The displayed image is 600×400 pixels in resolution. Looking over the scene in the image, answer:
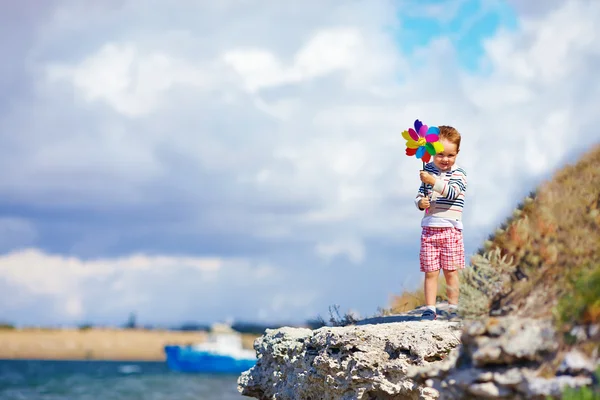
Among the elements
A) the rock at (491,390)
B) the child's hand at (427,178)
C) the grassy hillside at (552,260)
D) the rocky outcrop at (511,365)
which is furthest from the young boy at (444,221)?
the rock at (491,390)

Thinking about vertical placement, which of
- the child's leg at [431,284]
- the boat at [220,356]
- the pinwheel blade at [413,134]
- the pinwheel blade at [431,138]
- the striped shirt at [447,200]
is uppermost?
the pinwheel blade at [413,134]

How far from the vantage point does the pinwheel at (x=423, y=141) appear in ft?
27.6

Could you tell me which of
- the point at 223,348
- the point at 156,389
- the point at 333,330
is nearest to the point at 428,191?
the point at 333,330

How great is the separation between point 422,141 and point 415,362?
2320 mm

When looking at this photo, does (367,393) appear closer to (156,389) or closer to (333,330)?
(333,330)

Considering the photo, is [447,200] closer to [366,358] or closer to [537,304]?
[366,358]

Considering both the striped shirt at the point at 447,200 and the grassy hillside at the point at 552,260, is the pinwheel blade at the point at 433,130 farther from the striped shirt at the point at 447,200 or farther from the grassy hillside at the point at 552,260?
the grassy hillside at the point at 552,260

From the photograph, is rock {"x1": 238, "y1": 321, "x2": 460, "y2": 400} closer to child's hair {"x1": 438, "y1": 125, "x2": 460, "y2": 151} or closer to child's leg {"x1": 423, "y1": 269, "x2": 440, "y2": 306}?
child's leg {"x1": 423, "y1": 269, "x2": 440, "y2": 306}

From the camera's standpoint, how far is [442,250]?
8.59 m

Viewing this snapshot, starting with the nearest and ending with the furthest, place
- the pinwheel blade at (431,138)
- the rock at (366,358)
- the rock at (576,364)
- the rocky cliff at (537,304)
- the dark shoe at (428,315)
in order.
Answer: the rock at (576,364)
the rocky cliff at (537,304)
the rock at (366,358)
the pinwheel blade at (431,138)
the dark shoe at (428,315)

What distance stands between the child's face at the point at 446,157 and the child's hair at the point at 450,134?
43mm

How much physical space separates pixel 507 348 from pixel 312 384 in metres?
3.94

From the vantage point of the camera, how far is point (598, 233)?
5.43m

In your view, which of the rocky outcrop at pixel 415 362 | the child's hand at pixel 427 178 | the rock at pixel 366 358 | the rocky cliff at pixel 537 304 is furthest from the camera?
the child's hand at pixel 427 178
